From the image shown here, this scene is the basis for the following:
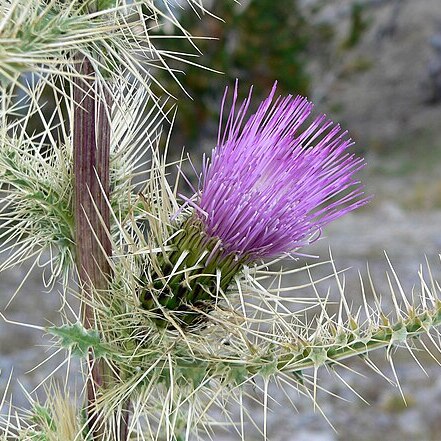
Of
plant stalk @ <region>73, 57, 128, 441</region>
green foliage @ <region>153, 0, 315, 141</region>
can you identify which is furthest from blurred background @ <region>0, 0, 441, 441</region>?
plant stalk @ <region>73, 57, 128, 441</region>

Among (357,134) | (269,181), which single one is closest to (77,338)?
(269,181)

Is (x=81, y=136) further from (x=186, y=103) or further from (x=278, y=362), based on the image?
(x=186, y=103)

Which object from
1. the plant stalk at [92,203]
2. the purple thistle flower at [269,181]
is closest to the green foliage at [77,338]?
the plant stalk at [92,203]

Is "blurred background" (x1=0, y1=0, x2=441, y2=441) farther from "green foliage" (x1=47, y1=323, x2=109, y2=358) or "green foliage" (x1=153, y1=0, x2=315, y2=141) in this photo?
"green foliage" (x1=47, y1=323, x2=109, y2=358)

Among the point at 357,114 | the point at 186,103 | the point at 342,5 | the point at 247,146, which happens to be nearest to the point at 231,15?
the point at 186,103

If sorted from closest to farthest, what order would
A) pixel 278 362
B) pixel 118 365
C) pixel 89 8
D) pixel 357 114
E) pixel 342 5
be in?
pixel 89 8, pixel 278 362, pixel 118 365, pixel 357 114, pixel 342 5

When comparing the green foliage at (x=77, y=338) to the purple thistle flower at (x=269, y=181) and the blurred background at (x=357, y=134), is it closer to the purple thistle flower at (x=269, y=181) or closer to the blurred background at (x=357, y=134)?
the purple thistle flower at (x=269, y=181)
